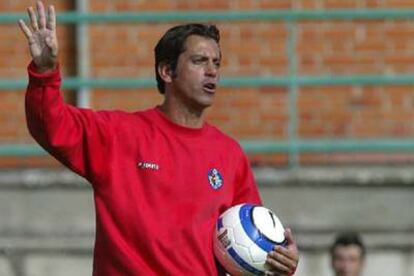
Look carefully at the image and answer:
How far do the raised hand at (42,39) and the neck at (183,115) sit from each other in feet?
2.50

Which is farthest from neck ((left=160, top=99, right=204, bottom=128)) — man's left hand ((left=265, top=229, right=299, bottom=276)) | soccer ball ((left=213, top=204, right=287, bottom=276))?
man's left hand ((left=265, top=229, right=299, bottom=276))

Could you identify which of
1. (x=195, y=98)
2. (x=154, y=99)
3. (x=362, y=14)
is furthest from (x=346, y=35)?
(x=195, y=98)

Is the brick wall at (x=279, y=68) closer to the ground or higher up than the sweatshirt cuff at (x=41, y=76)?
closer to the ground

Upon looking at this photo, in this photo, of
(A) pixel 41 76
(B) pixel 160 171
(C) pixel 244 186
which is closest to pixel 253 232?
(C) pixel 244 186

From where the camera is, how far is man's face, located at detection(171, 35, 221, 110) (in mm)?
7746

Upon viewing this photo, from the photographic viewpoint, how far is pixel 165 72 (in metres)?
7.89

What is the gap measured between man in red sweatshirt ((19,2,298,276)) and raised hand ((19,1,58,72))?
12cm

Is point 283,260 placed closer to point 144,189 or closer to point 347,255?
point 144,189

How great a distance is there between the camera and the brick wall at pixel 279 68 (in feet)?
38.3

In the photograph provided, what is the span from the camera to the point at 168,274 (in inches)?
295

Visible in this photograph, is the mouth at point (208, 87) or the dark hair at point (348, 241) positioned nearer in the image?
the mouth at point (208, 87)

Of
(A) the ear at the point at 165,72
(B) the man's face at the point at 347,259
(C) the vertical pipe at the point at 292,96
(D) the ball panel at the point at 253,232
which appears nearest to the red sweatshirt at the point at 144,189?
(D) the ball panel at the point at 253,232

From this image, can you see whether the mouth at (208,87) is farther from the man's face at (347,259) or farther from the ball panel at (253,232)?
the man's face at (347,259)

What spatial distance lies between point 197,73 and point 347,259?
110 inches
